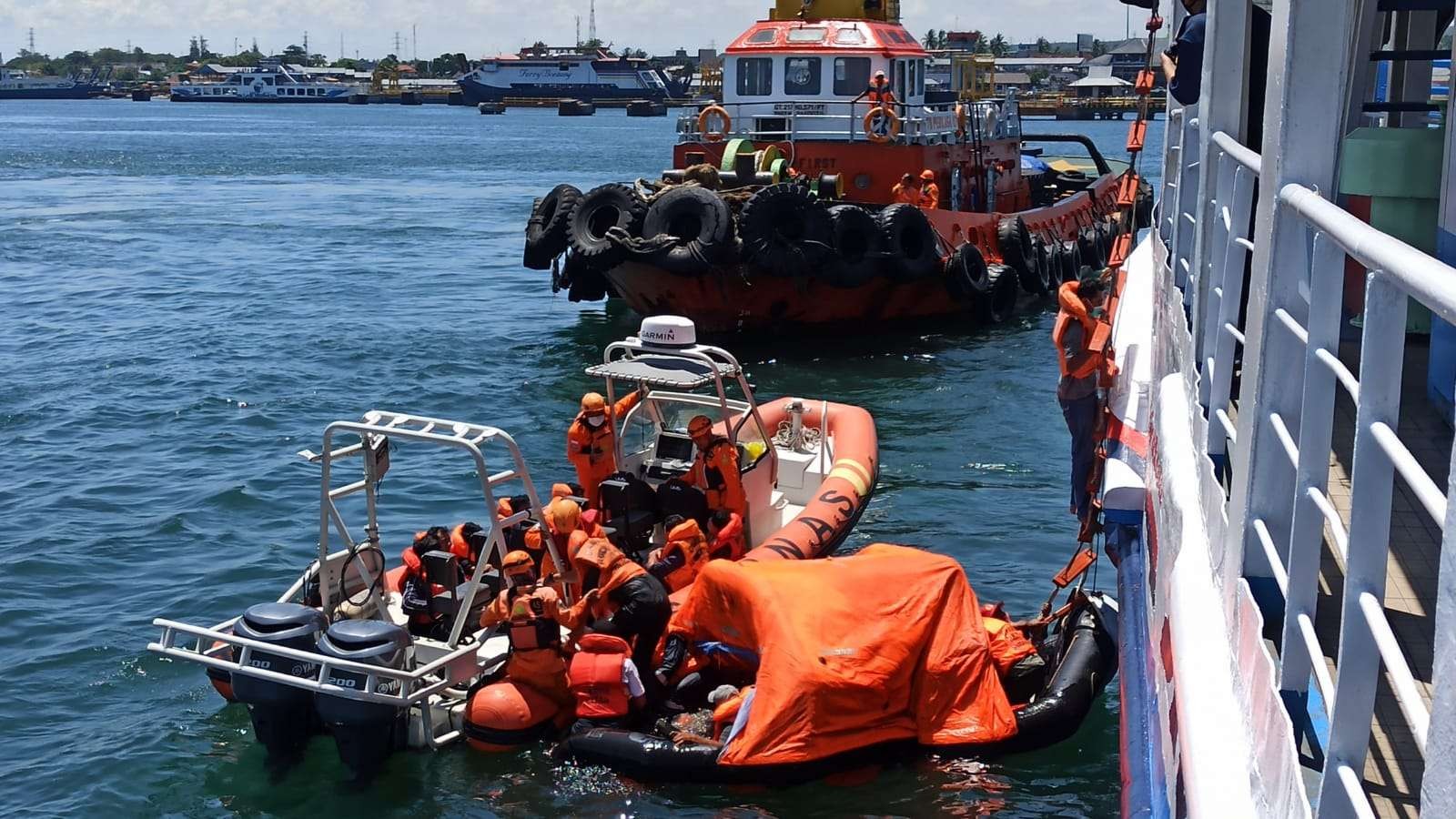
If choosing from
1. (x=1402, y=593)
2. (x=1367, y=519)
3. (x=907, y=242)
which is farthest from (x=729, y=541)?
(x=907, y=242)

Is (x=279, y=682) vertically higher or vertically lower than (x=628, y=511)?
lower

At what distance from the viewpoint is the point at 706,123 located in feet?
64.2

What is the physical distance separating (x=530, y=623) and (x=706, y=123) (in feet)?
45.2

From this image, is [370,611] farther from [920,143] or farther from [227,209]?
[227,209]

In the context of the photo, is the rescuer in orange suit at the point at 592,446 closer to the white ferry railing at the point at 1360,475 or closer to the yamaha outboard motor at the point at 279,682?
the yamaha outboard motor at the point at 279,682

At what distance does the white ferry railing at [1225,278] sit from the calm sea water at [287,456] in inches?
139

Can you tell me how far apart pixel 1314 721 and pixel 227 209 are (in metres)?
37.7

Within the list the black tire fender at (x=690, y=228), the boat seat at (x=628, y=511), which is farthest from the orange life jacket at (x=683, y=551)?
the black tire fender at (x=690, y=228)

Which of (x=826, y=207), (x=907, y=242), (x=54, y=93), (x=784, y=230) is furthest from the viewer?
(x=54, y=93)

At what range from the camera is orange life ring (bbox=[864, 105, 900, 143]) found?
18.7m

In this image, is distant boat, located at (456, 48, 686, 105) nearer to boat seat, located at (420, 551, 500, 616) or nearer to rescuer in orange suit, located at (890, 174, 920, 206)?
rescuer in orange suit, located at (890, 174, 920, 206)

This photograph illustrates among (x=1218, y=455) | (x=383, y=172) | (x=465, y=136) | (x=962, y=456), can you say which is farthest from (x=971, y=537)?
(x=465, y=136)

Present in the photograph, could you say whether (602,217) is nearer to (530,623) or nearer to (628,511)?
(628,511)

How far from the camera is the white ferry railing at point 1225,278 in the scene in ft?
10.7
